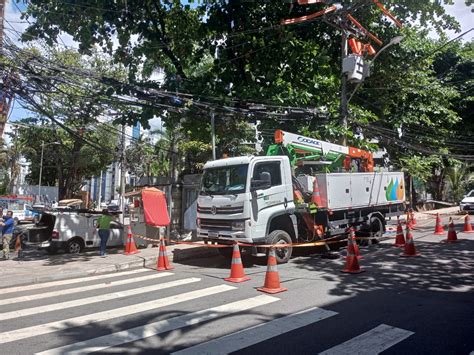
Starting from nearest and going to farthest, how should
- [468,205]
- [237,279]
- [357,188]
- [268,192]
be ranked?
[237,279] < [268,192] < [357,188] < [468,205]

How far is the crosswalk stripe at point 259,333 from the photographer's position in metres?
4.84

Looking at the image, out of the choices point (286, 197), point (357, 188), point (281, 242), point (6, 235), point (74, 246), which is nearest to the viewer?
point (281, 242)

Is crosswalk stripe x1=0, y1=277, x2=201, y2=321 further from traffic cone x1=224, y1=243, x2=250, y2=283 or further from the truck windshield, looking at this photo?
the truck windshield

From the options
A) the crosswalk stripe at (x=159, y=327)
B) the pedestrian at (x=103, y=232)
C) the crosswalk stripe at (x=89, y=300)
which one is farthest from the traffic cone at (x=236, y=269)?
the pedestrian at (x=103, y=232)

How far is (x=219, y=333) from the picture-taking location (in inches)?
213

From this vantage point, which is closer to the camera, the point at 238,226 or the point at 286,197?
the point at 238,226

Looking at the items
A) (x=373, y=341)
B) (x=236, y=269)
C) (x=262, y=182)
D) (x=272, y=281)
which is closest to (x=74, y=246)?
(x=262, y=182)

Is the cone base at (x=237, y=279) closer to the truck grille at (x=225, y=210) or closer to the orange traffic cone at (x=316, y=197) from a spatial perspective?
the truck grille at (x=225, y=210)

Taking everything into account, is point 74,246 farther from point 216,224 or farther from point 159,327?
point 159,327

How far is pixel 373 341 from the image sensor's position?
506 centimetres

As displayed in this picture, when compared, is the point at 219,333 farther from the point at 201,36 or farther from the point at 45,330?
the point at 201,36

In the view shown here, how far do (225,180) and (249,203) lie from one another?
1.08m

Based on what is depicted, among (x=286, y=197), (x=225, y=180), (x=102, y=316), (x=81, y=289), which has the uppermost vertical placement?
(x=225, y=180)

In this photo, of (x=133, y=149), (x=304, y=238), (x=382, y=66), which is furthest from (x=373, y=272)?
(x=133, y=149)
